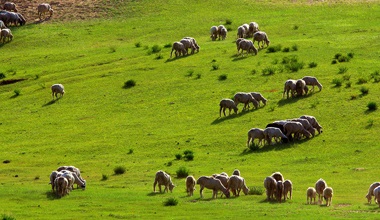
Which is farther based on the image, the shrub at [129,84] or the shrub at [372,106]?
the shrub at [129,84]

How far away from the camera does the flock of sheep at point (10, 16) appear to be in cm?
8150

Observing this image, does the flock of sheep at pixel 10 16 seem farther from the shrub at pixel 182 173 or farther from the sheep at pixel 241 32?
the shrub at pixel 182 173

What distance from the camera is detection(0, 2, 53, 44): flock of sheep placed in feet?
267

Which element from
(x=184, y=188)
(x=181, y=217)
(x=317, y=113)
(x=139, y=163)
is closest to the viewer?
(x=181, y=217)

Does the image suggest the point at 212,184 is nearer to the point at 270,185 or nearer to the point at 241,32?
the point at 270,185

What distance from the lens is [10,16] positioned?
8438cm

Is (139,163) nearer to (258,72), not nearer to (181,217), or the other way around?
(181,217)

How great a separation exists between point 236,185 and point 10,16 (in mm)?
47191

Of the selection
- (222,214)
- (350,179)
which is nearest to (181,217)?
(222,214)

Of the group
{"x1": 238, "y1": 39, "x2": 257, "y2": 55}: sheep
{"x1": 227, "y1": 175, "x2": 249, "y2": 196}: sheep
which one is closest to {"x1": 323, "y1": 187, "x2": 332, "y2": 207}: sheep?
{"x1": 227, "y1": 175, "x2": 249, "y2": 196}: sheep

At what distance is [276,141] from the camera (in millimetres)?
51875

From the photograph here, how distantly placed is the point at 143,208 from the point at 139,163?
11.7 meters

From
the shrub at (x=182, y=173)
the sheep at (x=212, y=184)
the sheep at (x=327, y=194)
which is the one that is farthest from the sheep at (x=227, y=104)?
the sheep at (x=327, y=194)

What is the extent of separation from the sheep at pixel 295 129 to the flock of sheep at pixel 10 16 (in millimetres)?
34628
